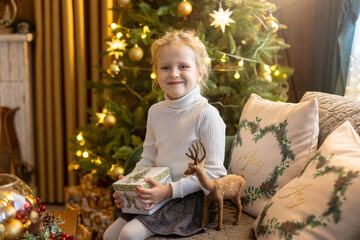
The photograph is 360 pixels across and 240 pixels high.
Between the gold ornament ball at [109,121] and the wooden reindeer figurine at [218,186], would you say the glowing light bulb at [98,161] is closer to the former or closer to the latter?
the gold ornament ball at [109,121]

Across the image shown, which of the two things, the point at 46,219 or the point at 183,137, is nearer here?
the point at 46,219

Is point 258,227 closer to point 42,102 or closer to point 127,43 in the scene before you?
point 127,43

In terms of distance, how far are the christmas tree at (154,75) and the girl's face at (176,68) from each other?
0.55 meters

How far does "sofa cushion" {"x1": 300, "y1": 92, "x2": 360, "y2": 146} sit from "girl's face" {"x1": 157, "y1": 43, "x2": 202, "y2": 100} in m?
0.52

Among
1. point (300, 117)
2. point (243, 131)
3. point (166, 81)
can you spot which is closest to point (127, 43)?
point (166, 81)

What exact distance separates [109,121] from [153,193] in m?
0.99

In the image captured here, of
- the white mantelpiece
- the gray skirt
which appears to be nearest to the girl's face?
the gray skirt

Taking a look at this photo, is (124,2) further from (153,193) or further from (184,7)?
(153,193)

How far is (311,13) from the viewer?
108 inches

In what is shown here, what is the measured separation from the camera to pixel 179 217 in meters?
1.43

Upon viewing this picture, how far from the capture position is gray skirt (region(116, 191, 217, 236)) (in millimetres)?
1383

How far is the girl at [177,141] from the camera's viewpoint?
1.39m

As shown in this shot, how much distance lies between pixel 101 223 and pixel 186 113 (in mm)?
1169

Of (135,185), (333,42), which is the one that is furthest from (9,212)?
(333,42)
